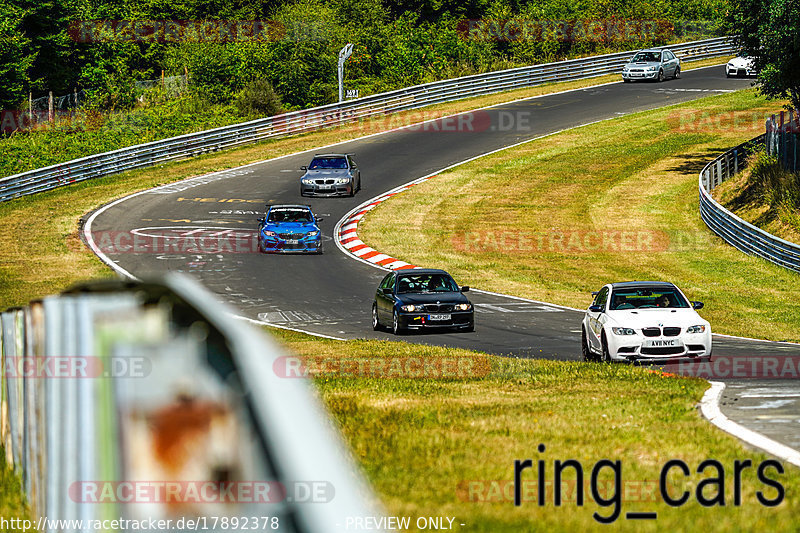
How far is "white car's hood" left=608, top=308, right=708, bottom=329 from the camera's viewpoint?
17000 mm

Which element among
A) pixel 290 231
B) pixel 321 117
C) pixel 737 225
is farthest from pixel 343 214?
pixel 321 117

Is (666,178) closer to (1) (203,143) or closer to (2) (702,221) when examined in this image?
(2) (702,221)

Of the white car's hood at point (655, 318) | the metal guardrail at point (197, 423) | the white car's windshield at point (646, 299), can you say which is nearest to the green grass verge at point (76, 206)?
the white car's windshield at point (646, 299)

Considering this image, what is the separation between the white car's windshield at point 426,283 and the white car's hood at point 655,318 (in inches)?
250

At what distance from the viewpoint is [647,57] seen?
2547 inches

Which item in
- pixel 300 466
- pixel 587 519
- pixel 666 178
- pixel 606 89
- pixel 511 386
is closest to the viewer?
pixel 300 466

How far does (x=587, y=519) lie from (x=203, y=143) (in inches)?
1859

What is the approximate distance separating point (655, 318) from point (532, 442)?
8935 mm

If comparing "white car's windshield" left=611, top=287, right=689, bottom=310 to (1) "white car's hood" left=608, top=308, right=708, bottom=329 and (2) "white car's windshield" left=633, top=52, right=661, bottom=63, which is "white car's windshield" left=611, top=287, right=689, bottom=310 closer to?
(1) "white car's hood" left=608, top=308, right=708, bottom=329

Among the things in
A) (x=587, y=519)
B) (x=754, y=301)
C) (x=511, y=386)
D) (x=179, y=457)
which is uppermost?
(x=179, y=457)

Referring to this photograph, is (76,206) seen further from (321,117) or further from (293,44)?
(293,44)

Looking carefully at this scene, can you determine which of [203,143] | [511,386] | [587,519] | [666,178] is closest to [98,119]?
[203,143]

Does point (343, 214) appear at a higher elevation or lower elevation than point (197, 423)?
lower

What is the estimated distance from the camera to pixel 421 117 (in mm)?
57844
